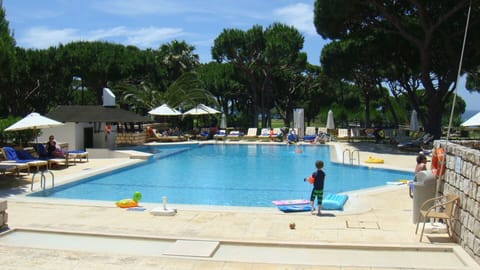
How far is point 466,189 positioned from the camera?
6531mm

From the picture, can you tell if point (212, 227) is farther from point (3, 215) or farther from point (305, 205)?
point (3, 215)

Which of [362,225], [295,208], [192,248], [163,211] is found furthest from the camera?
[295,208]

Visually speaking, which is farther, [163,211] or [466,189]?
[163,211]

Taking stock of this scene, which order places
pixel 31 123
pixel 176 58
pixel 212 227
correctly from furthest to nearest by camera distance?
pixel 176 58 < pixel 31 123 < pixel 212 227

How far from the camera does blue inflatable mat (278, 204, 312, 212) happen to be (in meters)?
9.61

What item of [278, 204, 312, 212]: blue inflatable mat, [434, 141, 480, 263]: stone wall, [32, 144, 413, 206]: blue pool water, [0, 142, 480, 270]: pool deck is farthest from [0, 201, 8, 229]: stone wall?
[434, 141, 480, 263]: stone wall

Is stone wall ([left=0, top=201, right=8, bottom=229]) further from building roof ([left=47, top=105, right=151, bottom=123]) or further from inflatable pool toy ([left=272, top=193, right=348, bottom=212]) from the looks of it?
building roof ([left=47, top=105, right=151, bottom=123])

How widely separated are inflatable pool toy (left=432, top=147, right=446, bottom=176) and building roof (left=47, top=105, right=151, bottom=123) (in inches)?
653

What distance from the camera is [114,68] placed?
3556cm

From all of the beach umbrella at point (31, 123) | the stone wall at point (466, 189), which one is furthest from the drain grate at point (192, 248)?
the beach umbrella at point (31, 123)

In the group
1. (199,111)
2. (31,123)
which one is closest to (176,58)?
(199,111)

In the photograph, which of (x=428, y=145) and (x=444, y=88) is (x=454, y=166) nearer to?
(x=428, y=145)

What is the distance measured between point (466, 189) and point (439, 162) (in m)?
1.34

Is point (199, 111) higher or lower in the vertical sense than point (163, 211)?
higher
